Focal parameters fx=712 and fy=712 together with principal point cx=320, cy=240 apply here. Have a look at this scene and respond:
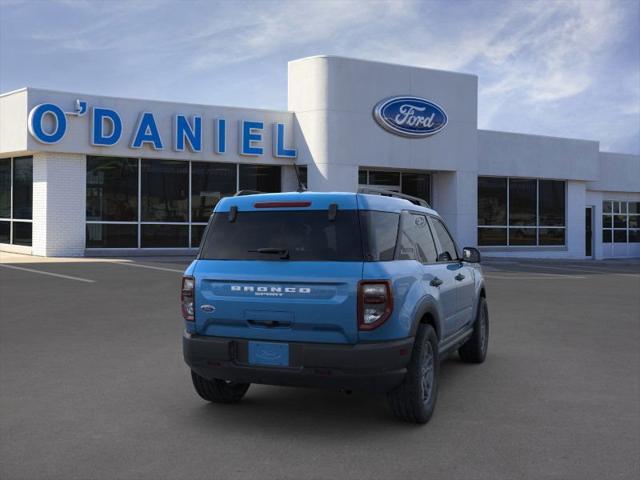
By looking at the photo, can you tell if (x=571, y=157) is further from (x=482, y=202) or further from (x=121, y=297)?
(x=121, y=297)

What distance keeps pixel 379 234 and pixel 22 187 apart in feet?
70.8

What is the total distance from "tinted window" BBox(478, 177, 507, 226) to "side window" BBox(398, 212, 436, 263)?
940 inches

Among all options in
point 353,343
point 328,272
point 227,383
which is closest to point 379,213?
point 328,272

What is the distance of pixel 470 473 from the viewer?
4.43m

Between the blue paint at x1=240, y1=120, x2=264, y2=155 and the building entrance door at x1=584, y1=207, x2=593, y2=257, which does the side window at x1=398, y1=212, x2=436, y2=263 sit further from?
the building entrance door at x1=584, y1=207, x2=593, y2=257

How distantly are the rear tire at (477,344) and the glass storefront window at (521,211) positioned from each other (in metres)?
22.3

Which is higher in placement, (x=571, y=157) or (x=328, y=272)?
(x=571, y=157)

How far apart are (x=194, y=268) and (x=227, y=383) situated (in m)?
1.08

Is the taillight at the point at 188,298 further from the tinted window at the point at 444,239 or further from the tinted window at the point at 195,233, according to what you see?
the tinted window at the point at 195,233

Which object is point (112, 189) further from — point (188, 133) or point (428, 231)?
point (428, 231)

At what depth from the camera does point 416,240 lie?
6137mm

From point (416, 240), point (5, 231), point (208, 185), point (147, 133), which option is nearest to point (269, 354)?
point (416, 240)

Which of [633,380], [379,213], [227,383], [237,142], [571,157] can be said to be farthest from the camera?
[571,157]

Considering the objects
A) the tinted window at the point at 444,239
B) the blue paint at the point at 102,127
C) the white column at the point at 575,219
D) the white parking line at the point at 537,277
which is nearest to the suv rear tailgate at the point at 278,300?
the tinted window at the point at 444,239
